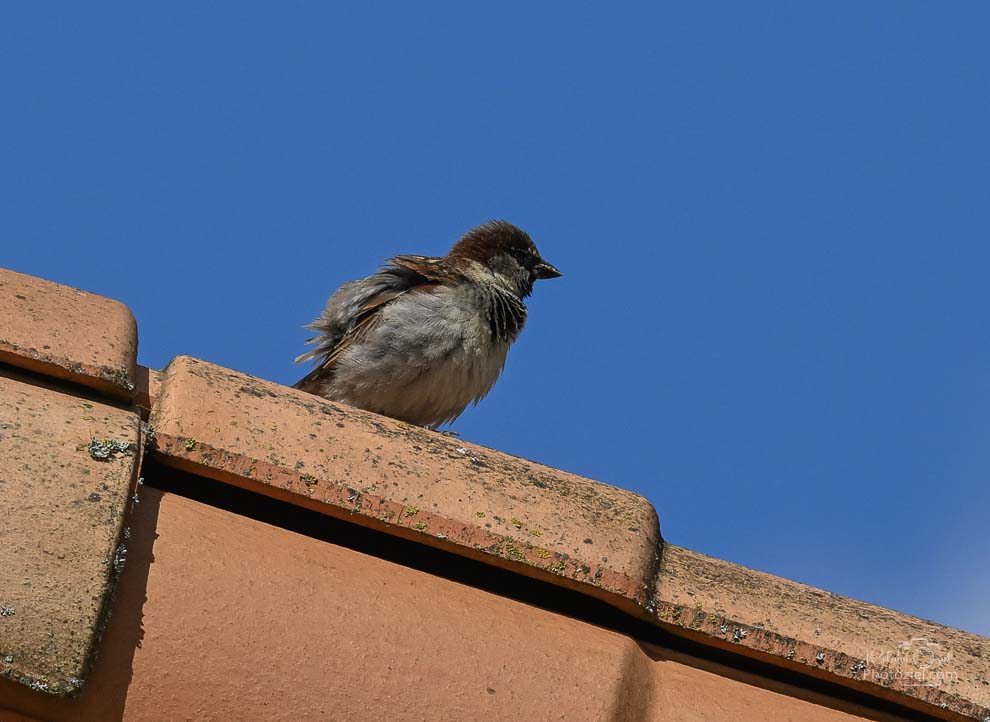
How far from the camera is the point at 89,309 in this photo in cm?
208

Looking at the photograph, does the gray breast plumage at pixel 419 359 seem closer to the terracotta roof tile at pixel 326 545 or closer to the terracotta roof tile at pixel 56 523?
the terracotta roof tile at pixel 326 545

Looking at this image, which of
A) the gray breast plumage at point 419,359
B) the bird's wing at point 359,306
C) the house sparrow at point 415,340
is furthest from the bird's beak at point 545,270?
the gray breast plumage at point 419,359

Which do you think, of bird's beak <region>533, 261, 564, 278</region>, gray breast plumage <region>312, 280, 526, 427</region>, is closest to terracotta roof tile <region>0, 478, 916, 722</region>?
gray breast plumage <region>312, 280, 526, 427</region>

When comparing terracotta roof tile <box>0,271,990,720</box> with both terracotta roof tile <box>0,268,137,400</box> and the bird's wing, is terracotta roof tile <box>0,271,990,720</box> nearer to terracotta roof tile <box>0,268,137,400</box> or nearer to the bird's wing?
terracotta roof tile <box>0,268,137,400</box>

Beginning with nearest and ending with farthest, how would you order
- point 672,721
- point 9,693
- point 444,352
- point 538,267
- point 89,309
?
point 9,693, point 672,721, point 89,309, point 444,352, point 538,267

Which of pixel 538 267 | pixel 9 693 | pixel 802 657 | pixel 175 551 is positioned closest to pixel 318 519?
pixel 175 551

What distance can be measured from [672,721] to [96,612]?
0.83 metres

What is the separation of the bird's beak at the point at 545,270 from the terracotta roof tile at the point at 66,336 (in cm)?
344

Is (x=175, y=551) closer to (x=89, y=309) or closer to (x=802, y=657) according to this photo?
(x=89, y=309)

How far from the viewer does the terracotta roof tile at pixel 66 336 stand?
1918mm

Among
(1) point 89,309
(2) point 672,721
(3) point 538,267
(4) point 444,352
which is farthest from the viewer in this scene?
(3) point 538,267

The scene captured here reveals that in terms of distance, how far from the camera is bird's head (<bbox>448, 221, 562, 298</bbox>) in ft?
17.0

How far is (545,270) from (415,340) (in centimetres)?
139

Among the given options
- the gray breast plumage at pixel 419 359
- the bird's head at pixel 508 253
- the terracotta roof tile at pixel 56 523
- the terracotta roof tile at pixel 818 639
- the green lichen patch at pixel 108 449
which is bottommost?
the terracotta roof tile at pixel 56 523
